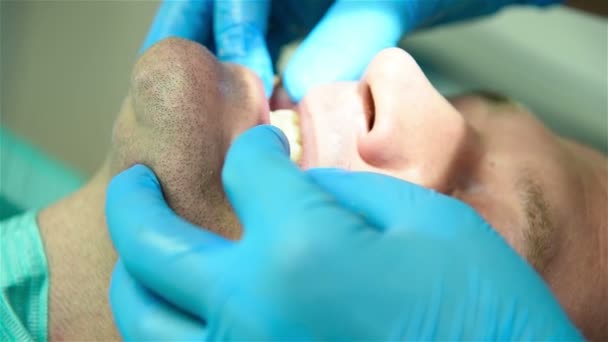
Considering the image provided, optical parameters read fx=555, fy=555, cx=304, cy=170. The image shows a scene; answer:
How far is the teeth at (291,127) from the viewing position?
81 centimetres

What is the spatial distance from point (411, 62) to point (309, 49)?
24cm

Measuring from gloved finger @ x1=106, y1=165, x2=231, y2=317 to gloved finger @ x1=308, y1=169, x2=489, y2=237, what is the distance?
→ 150 mm

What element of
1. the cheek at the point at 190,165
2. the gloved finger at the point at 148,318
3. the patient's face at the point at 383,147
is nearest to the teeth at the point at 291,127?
the patient's face at the point at 383,147

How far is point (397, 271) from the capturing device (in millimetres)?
559

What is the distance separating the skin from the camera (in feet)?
2.26

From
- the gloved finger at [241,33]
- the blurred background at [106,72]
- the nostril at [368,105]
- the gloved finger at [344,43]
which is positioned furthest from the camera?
the blurred background at [106,72]

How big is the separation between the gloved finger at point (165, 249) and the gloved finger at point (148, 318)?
0.8 inches

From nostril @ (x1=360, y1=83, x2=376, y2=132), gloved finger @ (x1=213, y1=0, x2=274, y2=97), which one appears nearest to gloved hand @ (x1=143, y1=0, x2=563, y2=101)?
gloved finger @ (x1=213, y1=0, x2=274, y2=97)

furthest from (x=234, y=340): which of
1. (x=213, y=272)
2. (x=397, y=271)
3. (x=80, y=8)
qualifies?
(x=80, y=8)

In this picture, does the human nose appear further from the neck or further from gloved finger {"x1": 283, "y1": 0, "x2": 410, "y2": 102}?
the neck

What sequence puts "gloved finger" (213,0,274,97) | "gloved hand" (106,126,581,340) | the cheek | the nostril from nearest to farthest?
1. "gloved hand" (106,126,581,340)
2. the cheek
3. the nostril
4. "gloved finger" (213,0,274,97)

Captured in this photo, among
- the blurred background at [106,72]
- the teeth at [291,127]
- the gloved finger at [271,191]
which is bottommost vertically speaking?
the blurred background at [106,72]

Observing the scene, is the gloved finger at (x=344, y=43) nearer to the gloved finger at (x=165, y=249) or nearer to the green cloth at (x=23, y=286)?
the gloved finger at (x=165, y=249)

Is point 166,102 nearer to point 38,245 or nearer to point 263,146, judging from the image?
point 263,146
